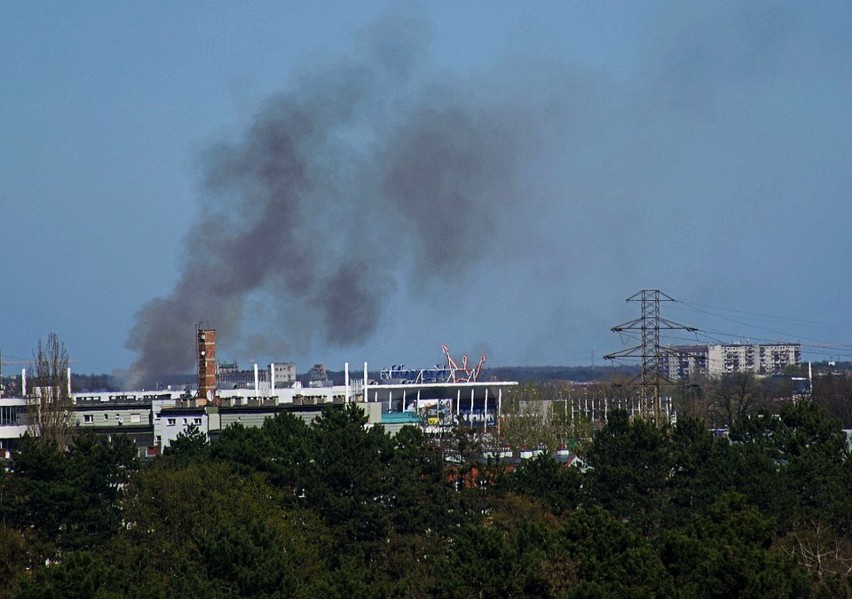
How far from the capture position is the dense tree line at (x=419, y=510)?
109ft

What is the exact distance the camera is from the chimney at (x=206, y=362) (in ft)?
295

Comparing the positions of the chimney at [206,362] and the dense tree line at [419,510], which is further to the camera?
the chimney at [206,362]

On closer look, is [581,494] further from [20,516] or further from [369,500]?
[20,516]

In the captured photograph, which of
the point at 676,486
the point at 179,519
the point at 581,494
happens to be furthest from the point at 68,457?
the point at 676,486

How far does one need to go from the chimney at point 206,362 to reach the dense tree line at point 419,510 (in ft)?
102

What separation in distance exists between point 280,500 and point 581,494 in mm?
10594

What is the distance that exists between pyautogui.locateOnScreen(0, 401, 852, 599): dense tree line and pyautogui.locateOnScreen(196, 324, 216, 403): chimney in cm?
3094

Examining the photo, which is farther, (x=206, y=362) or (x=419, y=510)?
(x=206, y=362)

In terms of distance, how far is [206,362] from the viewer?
91.1 meters

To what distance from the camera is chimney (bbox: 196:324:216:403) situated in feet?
295

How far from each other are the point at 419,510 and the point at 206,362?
151 ft

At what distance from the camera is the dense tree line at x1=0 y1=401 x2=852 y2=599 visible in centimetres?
3322

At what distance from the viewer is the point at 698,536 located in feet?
113

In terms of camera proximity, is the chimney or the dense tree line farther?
the chimney
